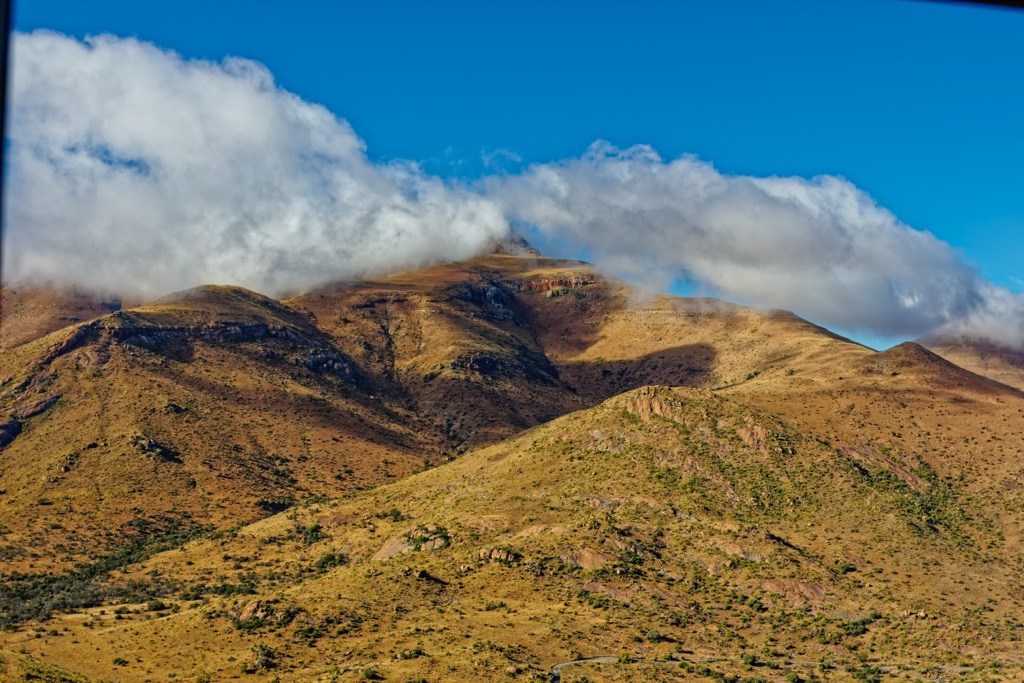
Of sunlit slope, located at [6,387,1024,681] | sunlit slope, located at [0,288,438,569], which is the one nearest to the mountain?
sunlit slope, located at [6,387,1024,681]

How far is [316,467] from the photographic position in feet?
525

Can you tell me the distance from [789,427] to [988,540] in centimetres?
2725

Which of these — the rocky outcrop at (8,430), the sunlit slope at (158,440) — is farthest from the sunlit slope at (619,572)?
the rocky outcrop at (8,430)

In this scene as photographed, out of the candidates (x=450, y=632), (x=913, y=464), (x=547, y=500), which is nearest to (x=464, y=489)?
(x=547, y=500)

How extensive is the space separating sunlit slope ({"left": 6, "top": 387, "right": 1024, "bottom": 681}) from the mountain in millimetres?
341

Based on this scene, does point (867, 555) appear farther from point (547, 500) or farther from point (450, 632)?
point (450, 632)

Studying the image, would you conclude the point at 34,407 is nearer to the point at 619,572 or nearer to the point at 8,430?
the point at 8,430

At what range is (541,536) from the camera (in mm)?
101750

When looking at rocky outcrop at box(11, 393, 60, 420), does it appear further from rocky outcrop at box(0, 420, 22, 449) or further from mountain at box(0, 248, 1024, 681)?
rocky outcrop at box(0, 420, 22, 449)

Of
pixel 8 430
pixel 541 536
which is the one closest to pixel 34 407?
pixel 8 430

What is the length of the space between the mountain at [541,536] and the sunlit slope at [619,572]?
341mm

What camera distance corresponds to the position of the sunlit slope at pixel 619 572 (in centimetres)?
8119

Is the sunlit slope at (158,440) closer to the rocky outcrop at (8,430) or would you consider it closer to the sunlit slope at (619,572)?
the rocky outcrop at (8,430)

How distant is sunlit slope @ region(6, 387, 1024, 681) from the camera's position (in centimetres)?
8119
